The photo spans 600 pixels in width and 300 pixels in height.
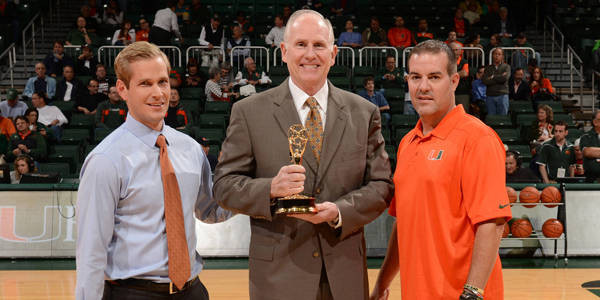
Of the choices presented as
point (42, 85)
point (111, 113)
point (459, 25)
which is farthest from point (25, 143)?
point (459, 25)

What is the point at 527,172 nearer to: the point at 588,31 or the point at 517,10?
the point at 588,31

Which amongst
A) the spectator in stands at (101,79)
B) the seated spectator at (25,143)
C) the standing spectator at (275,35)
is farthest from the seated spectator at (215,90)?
Answer: the seated spectator at (25,143)

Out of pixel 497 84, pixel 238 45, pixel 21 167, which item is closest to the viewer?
pixel 21 167

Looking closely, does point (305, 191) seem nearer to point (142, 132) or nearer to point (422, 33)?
point (142, 132)

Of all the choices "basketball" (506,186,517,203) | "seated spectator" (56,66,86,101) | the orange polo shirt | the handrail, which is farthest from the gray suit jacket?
the handrail

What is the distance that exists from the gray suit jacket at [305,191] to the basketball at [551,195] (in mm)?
5621

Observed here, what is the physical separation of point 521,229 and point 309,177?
5.76 m

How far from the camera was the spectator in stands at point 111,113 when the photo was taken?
10837 millimetres

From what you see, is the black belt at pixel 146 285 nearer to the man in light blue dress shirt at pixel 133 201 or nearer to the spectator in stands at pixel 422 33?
the man in light blue dress shirt at pixel 133 201

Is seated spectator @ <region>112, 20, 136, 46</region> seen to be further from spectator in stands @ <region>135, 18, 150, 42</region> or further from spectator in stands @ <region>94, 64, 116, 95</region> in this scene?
spectator in stands @ <region>94, 64, 116, 95</region>

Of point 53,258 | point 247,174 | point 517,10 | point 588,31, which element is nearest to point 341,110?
point 247,174

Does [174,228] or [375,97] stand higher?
[375,97]

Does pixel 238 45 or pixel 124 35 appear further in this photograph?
pixel 124 35

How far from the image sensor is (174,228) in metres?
2.52
